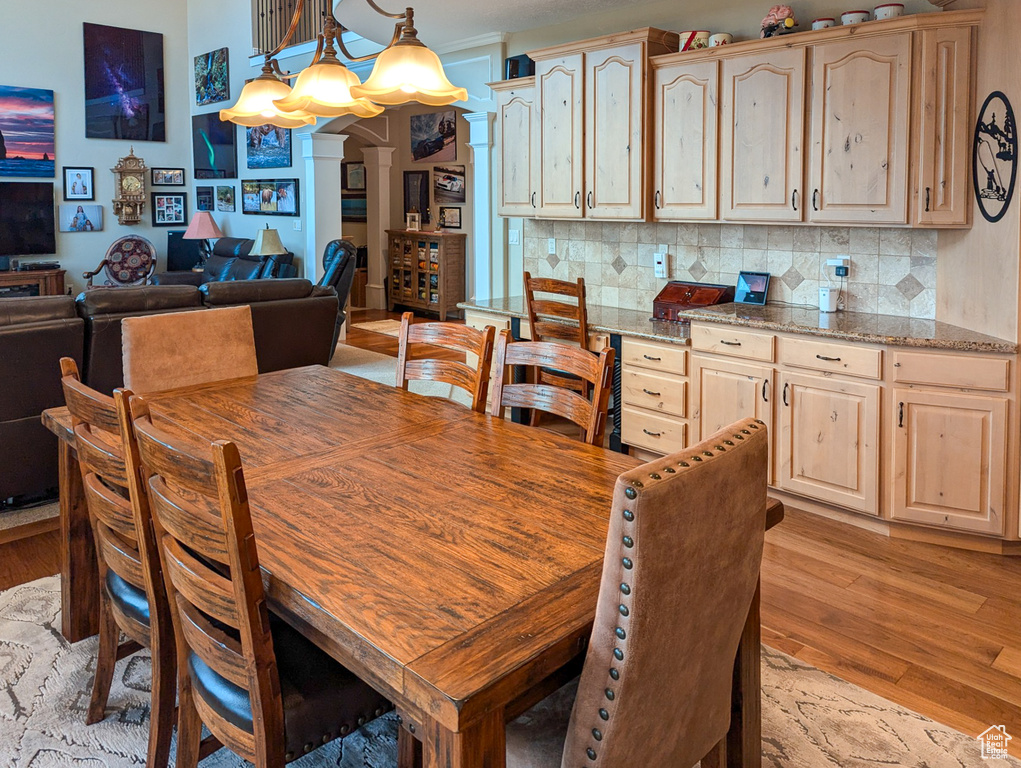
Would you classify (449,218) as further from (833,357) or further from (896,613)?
(896,613)

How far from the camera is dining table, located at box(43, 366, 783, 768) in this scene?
1.24 m

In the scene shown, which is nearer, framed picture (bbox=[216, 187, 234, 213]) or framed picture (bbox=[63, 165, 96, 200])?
framed picture (bbox=[63, 165, 96, 200])

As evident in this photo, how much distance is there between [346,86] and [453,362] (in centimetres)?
93

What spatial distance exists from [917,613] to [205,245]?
8.94 m

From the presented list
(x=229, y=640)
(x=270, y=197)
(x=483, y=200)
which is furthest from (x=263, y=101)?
(x=270, y=197)

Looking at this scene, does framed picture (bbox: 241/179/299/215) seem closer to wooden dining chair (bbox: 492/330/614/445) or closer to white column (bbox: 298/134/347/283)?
white column (bbox: 298/134/347/283)

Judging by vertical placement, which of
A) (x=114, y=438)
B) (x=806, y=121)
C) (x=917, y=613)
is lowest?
(x=917, y=613)

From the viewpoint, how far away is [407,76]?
2.37 m

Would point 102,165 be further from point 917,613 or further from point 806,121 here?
point 917,613

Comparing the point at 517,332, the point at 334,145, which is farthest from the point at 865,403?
the point at 334,145

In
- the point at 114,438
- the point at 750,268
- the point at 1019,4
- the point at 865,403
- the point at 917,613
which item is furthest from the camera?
the point at 750,268

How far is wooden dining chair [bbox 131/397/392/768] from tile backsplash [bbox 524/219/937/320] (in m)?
3.27

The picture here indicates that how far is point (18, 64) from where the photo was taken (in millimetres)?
9008

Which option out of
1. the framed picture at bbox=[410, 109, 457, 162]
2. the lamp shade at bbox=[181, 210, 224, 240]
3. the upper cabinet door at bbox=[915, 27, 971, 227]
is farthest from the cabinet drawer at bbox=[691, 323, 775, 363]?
the lamp shade at bbox=[181, 210, 224, 240]
